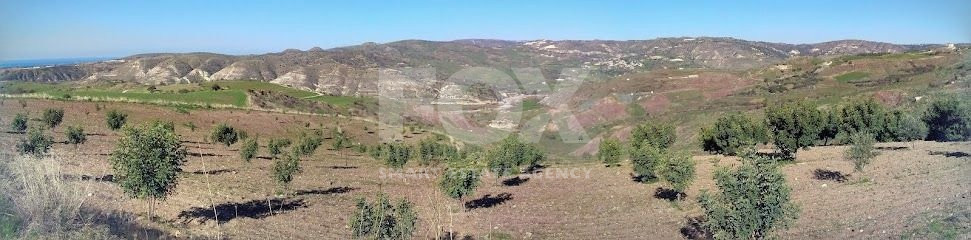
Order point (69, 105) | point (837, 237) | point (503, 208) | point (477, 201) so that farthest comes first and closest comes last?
point (69, 105) → point (477, 201) → point (503, 208) → point (837, 237)

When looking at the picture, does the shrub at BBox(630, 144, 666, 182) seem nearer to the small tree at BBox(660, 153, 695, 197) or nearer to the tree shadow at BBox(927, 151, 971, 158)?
the small tree at BBox(660, 153, 695, 197)

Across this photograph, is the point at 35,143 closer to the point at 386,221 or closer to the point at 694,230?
the point at 386,221

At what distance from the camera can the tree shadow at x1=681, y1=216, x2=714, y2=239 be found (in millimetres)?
18569

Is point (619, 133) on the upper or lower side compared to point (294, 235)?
lower

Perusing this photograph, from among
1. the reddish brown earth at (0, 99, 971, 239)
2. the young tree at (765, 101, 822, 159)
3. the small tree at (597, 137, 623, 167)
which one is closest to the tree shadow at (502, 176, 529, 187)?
the reddish brown earth at (0, 99, 971, 239)

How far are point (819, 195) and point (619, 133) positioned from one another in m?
65.5

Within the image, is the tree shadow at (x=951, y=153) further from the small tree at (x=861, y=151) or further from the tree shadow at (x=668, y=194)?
the tree shadow at (x=668, y=194)

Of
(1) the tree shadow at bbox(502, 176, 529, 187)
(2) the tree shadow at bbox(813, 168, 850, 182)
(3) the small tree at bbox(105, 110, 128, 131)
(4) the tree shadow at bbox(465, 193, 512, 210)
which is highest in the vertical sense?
(3) the small tree at bbox(105, 110, 128, 131)

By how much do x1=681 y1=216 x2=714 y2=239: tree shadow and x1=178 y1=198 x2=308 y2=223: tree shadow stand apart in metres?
14.8

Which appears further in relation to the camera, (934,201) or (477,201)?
(477,201)

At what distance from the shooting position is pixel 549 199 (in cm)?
Answer: 2900

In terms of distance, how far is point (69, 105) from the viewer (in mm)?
51875

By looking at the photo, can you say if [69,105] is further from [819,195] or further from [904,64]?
[904,64]

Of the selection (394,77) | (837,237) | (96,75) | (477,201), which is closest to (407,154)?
(477,201)
